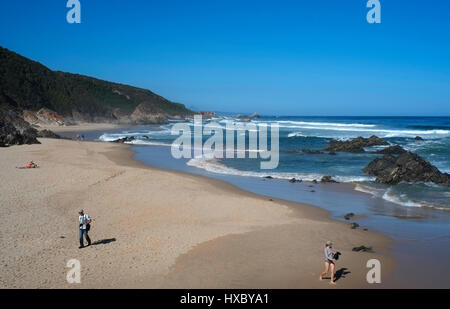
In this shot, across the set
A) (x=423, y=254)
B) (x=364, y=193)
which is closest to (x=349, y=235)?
(x=423, y=254)

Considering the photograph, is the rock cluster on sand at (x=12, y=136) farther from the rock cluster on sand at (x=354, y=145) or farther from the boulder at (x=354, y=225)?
the boulder at (x=354, y=225)

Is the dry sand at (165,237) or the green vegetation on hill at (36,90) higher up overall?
the green vegetation on hill at (36,90)

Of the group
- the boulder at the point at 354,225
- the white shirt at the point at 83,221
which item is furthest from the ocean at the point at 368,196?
the white shirt at the point at 83,221

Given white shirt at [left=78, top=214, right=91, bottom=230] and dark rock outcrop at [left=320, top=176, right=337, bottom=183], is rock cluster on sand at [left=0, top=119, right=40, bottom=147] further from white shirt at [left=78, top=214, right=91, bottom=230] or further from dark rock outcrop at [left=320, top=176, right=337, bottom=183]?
dark rock outcrop at [left=320, top=176, right=337, bottom=183]

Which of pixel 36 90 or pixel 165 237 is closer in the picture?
pixel 165 237

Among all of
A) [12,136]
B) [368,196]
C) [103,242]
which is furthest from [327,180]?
[12,136]

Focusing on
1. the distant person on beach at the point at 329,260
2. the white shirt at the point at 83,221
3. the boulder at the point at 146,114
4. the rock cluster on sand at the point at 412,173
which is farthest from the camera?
the boulder at the point at 146,114

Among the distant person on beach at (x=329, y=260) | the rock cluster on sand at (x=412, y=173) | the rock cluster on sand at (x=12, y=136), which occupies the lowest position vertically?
the distant person on beach at (x=329, y=260)

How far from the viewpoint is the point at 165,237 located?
34.1ft

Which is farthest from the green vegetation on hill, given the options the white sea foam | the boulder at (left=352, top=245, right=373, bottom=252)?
the boulder at (left=352, top=245, right=373, bottom=252)

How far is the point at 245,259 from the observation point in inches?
353

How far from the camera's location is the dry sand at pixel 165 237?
7.93 metres

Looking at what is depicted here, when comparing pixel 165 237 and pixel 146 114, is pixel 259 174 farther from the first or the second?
pixel 146 114

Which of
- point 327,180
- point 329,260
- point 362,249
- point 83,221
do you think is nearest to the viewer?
point 329,260
